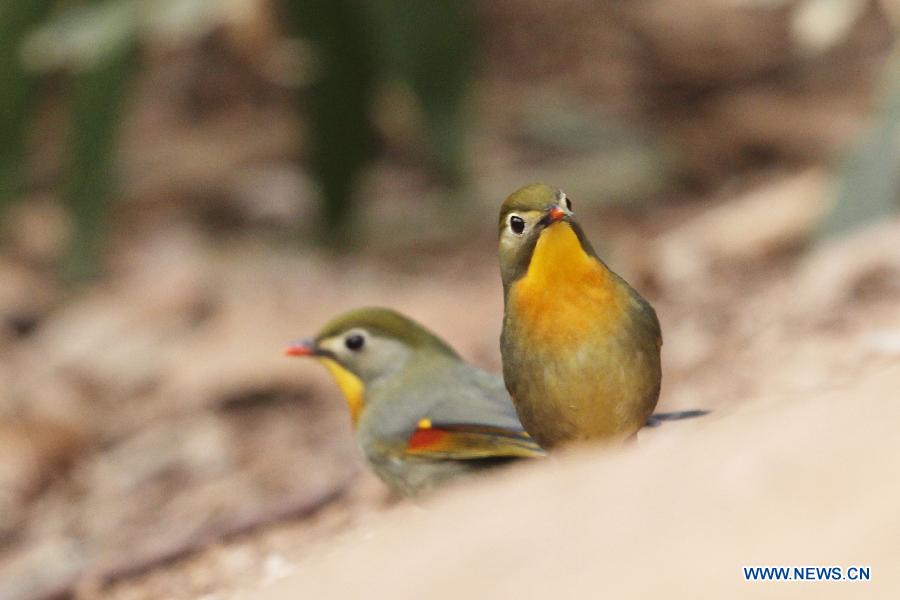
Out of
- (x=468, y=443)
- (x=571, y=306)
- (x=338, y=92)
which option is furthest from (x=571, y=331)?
(x=338, y=92)

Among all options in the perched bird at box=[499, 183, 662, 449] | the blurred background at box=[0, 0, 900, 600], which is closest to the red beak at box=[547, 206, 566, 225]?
the perched bird at box=[499, 183, 662, 449]

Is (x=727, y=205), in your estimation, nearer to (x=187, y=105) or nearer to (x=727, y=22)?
(x=727, y=22)

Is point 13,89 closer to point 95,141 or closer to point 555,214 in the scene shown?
point 95,141

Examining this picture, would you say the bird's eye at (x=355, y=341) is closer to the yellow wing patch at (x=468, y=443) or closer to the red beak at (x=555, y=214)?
the yellow wing patch at (x=468, y=443)

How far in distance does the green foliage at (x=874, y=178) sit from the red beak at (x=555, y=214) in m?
3.85

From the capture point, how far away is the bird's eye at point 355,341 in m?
3.02

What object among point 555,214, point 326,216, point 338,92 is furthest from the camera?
point 326,216

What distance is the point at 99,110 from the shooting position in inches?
272

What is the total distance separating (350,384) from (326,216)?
4.20m

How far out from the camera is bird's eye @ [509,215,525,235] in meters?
2.11

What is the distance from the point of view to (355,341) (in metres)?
3.03

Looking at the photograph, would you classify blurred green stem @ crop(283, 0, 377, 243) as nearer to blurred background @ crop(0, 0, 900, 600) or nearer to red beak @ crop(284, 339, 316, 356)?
blurred background @ crop(0, 0, 900, 600)

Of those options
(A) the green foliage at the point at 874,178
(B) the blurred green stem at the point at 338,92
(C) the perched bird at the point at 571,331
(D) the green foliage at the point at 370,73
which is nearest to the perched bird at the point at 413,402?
(C) the perched bird at the point at 571,331

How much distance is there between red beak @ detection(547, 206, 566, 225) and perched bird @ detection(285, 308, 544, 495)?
0.60 meters
